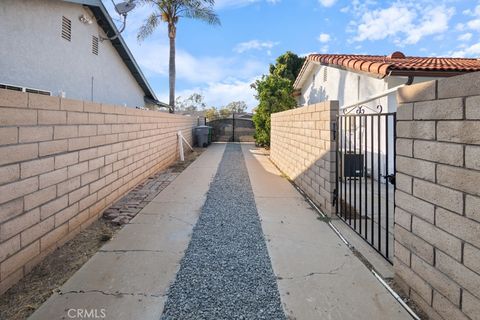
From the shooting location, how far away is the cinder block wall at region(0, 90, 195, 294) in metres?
2.85

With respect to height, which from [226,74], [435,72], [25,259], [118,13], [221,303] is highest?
[226,74]

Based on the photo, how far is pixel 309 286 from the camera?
2.93m

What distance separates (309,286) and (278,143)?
8.03 meters

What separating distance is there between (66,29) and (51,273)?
27.7 ft

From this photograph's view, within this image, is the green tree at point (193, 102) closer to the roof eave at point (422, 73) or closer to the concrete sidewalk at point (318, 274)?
the roof eave at point (422, 73)

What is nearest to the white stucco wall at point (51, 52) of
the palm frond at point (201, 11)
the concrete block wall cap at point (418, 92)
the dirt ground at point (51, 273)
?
the dirt ground at point (51, 273)

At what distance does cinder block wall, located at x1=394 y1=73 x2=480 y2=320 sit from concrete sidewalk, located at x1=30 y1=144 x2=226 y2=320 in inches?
83.6

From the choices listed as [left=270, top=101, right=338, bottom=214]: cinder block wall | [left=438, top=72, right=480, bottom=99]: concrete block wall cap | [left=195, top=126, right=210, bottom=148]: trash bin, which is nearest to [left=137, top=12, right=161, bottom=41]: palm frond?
[left=195, top=126, right=210, bottom=148]: trash bin

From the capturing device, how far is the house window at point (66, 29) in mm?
9055

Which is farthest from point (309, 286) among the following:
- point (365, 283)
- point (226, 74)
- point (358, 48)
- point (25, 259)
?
point (226, 74)

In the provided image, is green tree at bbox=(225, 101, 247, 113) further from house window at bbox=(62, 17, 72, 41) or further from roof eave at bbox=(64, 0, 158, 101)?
house window at bbox=(62, 17, 72, 41)

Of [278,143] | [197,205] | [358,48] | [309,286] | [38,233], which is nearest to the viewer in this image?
[309,286]

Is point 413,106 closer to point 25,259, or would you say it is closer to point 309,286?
point 309,286

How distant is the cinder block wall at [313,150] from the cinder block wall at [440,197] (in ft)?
7.05
